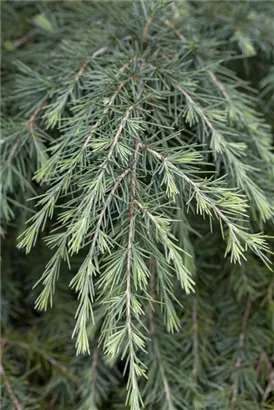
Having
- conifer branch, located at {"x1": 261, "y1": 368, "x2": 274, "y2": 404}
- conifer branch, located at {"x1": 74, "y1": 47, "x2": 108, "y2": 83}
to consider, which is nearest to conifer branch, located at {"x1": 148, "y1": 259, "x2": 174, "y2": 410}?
conifer branch, located at {"x1": 261, "y1": 368, "x2": 274, "y2": 404}

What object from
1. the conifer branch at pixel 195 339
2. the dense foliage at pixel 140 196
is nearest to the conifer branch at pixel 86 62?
the dense foliage at pixel 140 196

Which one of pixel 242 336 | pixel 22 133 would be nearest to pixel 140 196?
pixel 22 133

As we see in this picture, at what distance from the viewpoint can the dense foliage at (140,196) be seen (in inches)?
20.1

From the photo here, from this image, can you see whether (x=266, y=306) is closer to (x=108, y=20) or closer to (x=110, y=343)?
(x=110, y=343)

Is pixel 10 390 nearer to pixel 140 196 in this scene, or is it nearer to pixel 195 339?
pixel 195 339

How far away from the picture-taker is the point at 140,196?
50cm

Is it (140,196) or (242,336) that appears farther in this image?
(242,336)

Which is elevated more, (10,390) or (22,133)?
(22,133)

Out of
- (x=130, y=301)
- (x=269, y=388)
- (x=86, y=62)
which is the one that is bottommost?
(x=269, y=388)

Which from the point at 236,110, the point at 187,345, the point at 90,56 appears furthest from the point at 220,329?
the point at 90,56

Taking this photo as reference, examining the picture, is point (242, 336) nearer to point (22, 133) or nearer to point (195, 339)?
point (195, 339)

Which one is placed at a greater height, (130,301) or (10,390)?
(130,301)

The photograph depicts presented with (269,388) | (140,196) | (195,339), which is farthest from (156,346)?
(140,196)

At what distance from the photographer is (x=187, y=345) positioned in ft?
2.44
